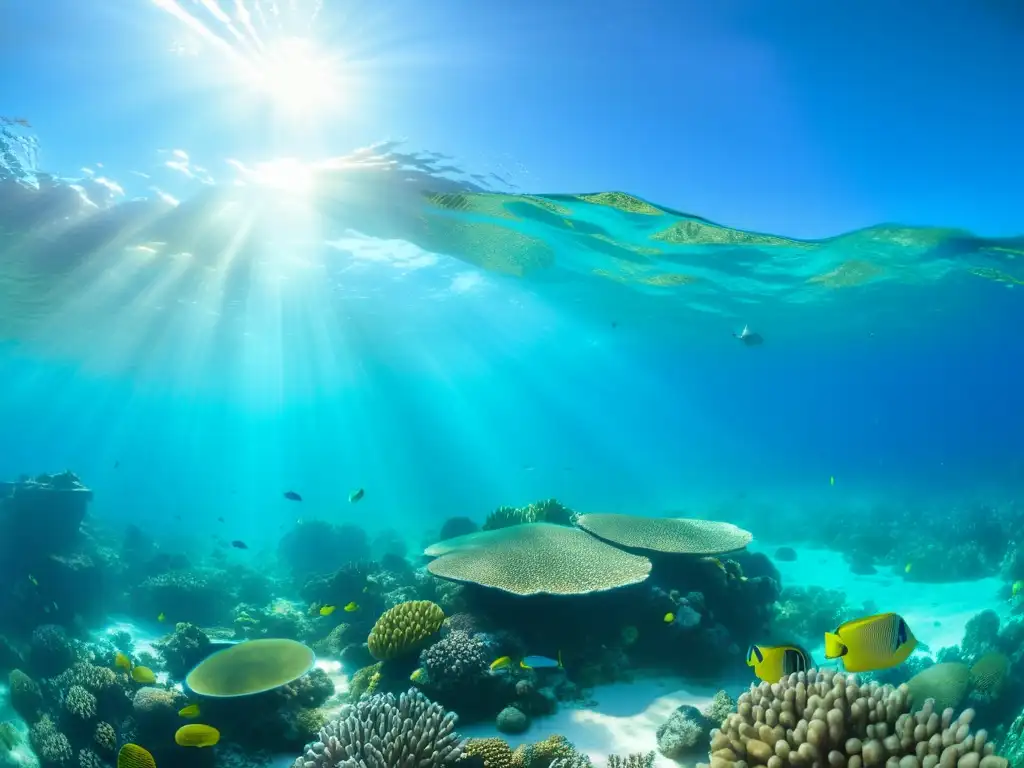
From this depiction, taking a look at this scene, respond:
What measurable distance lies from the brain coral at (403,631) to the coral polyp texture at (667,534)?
129 inches

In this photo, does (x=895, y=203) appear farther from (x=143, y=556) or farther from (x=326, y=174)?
(x=143, y=556)

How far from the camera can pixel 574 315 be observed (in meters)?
35.9

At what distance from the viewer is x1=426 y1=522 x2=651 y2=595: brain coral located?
7.36 m

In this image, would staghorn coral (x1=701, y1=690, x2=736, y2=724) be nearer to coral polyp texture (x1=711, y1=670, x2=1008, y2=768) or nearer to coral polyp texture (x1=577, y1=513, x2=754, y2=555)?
coral polyp texture (x1=577, y1=513, x2=754, y2=555)

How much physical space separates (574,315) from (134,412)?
86303 mm

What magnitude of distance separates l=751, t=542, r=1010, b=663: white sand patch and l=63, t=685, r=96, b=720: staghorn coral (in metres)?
12.0

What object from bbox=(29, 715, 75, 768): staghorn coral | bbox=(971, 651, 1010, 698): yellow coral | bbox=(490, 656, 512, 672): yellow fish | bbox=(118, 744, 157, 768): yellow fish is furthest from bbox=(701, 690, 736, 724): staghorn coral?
bbox=(29, 715, 75, 768): staghorn coral

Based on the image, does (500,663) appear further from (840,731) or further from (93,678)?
(93,678)

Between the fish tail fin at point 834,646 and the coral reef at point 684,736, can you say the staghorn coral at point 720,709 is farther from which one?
the fish tail fin at point 834,646

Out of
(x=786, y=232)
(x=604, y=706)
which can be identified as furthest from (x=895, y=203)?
(x=604, y=706)

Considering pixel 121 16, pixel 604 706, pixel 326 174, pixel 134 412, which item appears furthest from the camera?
pixel 134 412

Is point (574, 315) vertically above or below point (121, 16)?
above

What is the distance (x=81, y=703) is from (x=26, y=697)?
9.46 feet

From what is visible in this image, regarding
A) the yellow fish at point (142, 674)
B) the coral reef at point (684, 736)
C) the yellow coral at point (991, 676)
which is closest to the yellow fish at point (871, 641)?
the coral reef at point (684, 736)
